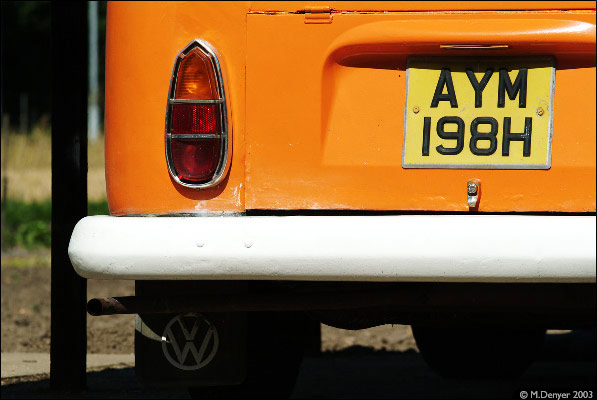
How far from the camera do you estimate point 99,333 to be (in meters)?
6.50

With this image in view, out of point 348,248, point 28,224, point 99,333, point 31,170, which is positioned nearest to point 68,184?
point 99,333

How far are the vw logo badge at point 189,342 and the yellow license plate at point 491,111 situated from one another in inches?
35.6

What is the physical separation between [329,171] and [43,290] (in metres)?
5.74

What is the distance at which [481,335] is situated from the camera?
5.17m

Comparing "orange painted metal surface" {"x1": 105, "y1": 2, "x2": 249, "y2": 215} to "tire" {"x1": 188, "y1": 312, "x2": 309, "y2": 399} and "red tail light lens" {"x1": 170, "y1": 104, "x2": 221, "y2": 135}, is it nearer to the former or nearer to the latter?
"red tail light lens" {"x1": 170, "y1": 104, "x2": 221, "y2": 135}

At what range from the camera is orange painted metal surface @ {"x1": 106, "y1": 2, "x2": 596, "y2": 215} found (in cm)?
278

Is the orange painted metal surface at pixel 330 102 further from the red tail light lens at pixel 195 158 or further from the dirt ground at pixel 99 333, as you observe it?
the dirt ground at pixel 99 333

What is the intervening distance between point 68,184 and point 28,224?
242 inches

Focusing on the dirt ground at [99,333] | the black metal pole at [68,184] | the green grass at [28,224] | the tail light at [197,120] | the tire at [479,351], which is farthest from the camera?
the green grass at [28,224]

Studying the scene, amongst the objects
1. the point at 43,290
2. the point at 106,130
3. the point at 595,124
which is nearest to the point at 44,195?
the point at 43,290

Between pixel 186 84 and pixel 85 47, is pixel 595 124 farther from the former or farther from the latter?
pixel 85 47

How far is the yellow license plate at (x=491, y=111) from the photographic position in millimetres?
2781

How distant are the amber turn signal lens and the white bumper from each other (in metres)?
0.37

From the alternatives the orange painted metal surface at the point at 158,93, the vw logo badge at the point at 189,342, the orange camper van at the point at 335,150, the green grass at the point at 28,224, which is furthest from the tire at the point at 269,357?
the green grass at the point at 28,224
